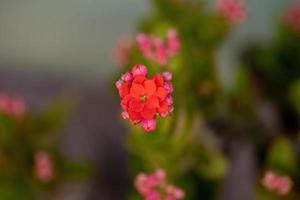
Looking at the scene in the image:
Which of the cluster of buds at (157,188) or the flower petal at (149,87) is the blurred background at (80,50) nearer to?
the cluster of buds at (157,188)

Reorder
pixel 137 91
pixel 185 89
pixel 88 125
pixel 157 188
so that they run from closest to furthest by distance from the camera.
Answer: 1. pixel 137 91
2. pixel 157 188
3. pixel 185 89
4. pixel 88 125

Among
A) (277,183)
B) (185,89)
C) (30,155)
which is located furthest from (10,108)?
(277,183)

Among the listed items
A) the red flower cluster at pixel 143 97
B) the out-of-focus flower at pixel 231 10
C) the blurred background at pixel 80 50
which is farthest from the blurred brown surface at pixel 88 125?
the red flower cluster at pixel 143 97

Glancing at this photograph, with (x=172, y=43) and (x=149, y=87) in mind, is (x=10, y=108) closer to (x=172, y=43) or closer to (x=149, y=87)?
(x=172, y=43)

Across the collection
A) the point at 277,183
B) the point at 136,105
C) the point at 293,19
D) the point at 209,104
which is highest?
the point at 293,19

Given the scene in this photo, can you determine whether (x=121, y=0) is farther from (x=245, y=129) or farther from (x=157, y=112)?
(x=157, y=112)
